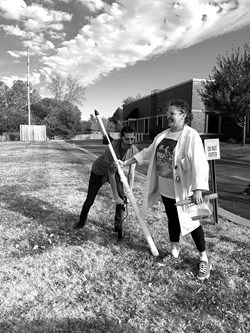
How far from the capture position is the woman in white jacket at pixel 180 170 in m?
2.80

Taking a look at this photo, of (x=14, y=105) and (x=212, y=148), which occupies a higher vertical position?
(x=14, y=105)

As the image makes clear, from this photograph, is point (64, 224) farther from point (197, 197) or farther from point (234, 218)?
point (234, 218)

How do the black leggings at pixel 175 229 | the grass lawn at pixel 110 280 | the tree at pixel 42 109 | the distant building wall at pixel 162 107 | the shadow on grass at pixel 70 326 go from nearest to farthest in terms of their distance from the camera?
1. the shadow on grass at pixel 70 326
2. the grass lawn at pixel 110 280
3. the black leggings at pixel 175 229
4. the distant building wall at pixel 162 107
5. the tree at pixel 42 109

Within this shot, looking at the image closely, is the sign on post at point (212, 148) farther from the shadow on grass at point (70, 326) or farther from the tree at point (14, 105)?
the tree at point (14, 105)

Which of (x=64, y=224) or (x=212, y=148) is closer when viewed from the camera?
(x=212, y=148)

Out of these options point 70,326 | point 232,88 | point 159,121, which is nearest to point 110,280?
point 70,326

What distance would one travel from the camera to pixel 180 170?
114 inches

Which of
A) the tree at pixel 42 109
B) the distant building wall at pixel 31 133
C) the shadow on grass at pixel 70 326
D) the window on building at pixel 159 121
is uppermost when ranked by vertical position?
the tree at pixel 42 109

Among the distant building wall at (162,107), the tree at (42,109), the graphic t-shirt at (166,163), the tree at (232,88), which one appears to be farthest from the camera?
the tree at (42,109)

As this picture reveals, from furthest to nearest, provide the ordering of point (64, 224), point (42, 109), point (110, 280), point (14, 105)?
point (14, 105), point (42, 109), point (64, 224), point (110, 280)

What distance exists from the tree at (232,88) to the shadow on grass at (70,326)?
18.5 metres

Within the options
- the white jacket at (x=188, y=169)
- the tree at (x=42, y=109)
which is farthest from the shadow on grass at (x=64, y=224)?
the tree at (x=42, y=109)

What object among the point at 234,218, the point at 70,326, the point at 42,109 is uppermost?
the point at 42,109

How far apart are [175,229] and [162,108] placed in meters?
13.6
